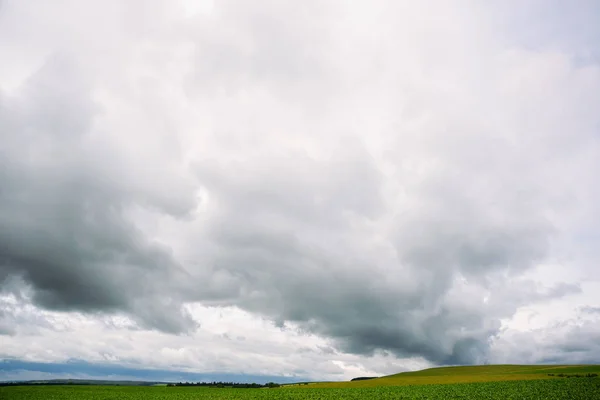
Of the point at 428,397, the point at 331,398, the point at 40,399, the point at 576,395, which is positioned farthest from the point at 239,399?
the point at 576,395

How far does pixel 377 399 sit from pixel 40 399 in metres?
72.2

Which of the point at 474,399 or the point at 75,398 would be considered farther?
the point at 75,398

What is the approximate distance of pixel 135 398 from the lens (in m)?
95.9

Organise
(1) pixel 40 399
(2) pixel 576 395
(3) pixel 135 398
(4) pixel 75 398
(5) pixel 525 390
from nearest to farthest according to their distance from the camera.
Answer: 1. (2) pixel 576 395
2. (5) pixel 525 390
3. (1) pixel 40 399
4. (4) pixel 75 398
5. (3) pixel 135 398

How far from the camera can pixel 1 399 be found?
283 ft

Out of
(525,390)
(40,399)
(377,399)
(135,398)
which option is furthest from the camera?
(135,398)

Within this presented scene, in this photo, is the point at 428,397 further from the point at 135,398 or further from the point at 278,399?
the point at 135,398

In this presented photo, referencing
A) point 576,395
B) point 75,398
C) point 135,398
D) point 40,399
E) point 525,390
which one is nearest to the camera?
point 576,395

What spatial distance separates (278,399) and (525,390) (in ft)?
159

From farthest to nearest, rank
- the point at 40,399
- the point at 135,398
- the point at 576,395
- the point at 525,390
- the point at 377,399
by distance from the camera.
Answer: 1. the point at 135,398
2. the point at 40,399
3. the point at 525,390
4. the point at 377,399
5. the point at 576,395

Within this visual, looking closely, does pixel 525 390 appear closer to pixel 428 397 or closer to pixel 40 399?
pixel 428 397

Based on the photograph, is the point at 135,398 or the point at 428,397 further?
the point at 135,398

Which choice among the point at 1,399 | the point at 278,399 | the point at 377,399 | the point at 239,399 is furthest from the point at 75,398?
the point at 377,399

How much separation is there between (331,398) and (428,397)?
58.4ft
